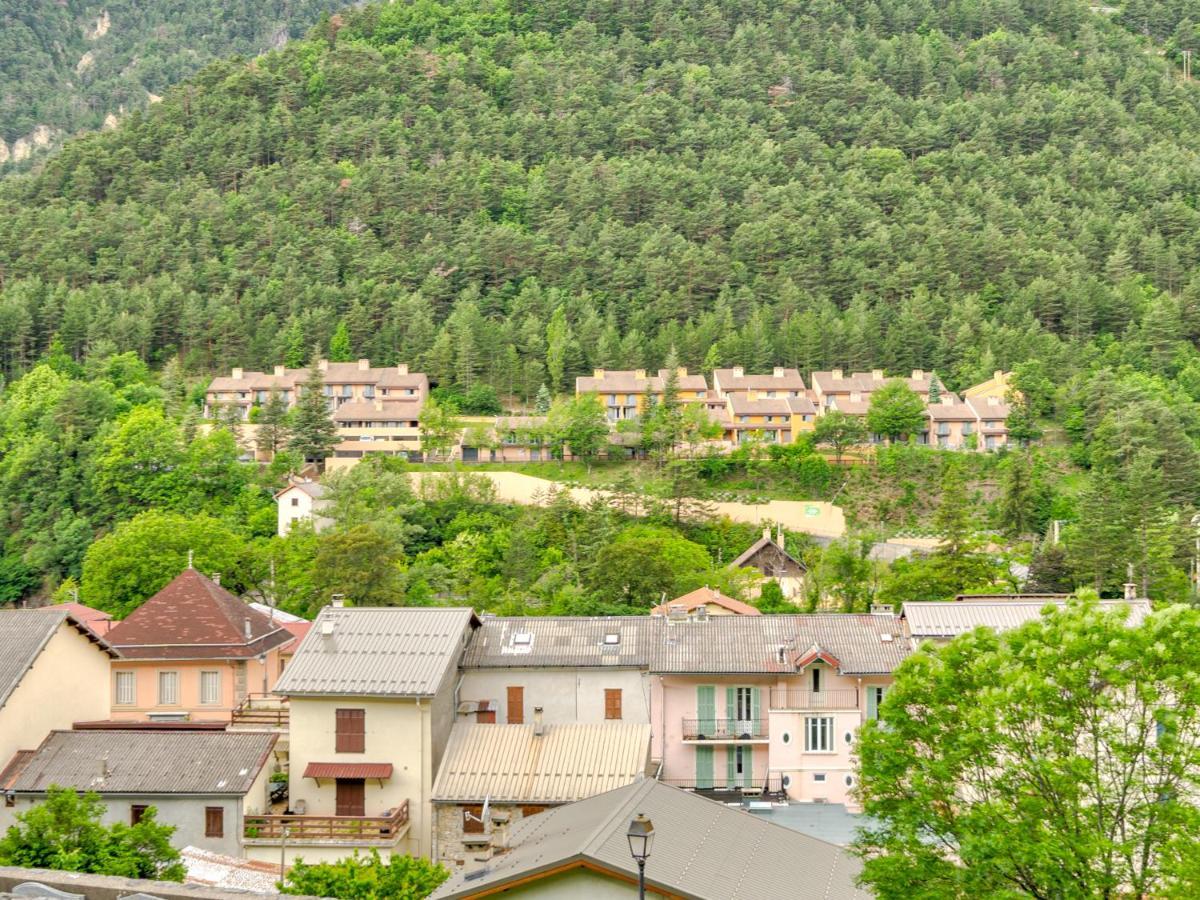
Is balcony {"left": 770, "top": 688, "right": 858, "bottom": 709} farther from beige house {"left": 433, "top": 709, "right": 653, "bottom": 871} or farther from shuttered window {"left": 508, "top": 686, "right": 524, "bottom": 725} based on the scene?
shuttered window {"left": 508, "top": 686, "right": 524, "bottom": 725}

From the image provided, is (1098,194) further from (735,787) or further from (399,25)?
(735,787)

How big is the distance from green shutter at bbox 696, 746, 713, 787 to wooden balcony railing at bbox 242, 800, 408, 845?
7.96 m

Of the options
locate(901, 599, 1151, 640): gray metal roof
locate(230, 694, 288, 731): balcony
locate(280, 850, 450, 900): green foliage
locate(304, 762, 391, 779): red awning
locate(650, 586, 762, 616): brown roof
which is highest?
locate(901, 599, 1151, 640): gray metal roof

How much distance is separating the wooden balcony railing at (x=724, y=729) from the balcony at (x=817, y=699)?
625mm

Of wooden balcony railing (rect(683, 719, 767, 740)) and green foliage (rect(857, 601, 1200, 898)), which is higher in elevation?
green foliage (rect(857, 601, 1200, 898))

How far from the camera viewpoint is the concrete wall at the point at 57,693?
32.2m

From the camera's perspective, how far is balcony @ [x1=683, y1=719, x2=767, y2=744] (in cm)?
3550

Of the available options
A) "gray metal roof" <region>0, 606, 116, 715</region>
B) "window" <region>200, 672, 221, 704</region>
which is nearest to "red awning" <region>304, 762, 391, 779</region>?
"gray metal roof" <region>0, 606, 116, 715</region>

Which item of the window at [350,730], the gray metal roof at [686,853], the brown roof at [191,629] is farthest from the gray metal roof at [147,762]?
the gray metal roof at [686,853]

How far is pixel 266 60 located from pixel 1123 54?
8596cm

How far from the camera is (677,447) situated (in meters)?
82.9

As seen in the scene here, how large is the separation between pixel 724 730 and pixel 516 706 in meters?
4.86

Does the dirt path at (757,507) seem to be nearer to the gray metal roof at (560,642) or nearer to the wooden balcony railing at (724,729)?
the gray metal roof at (560,642)

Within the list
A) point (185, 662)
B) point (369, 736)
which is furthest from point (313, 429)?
point (369, 736)
